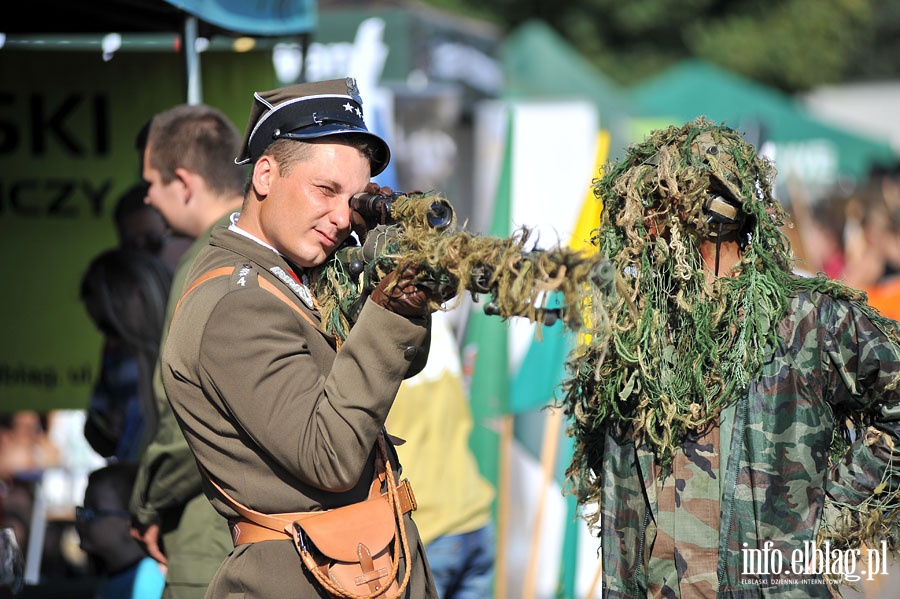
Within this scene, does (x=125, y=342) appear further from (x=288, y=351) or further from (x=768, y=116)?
(x=768, y=116)

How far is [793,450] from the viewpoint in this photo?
2.34m

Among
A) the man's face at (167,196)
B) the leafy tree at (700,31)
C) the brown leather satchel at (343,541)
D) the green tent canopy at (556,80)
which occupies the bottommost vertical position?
the brown leather satchel at (343,541)

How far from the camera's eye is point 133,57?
4738 millimetres

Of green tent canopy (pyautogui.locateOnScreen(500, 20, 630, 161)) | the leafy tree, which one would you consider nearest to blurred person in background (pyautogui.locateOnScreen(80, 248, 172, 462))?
green tent canopy (pyautogui.locateOnScreen(500, 20, 630, 161))

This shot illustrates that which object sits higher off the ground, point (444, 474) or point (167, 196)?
point (167, 196)

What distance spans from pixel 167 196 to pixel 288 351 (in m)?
1.52

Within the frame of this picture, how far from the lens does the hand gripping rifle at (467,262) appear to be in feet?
5.65

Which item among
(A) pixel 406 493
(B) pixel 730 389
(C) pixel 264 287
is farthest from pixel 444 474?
(C) pixel 264 287

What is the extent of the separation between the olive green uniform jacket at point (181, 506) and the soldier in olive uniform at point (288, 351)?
0.81 meters

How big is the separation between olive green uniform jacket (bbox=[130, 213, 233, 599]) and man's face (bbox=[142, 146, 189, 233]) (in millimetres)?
→ 230

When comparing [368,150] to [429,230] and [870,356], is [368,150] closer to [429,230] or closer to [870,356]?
[429,230]

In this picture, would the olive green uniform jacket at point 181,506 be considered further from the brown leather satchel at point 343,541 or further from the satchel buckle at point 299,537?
the satchel buckle at point 299,537

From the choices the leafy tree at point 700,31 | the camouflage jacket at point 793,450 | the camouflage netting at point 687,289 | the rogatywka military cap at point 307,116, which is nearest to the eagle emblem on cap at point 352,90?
the rogatywka military cap at point 307,116

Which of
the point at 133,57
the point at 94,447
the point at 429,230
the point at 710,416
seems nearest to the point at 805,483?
the point at 710,416
